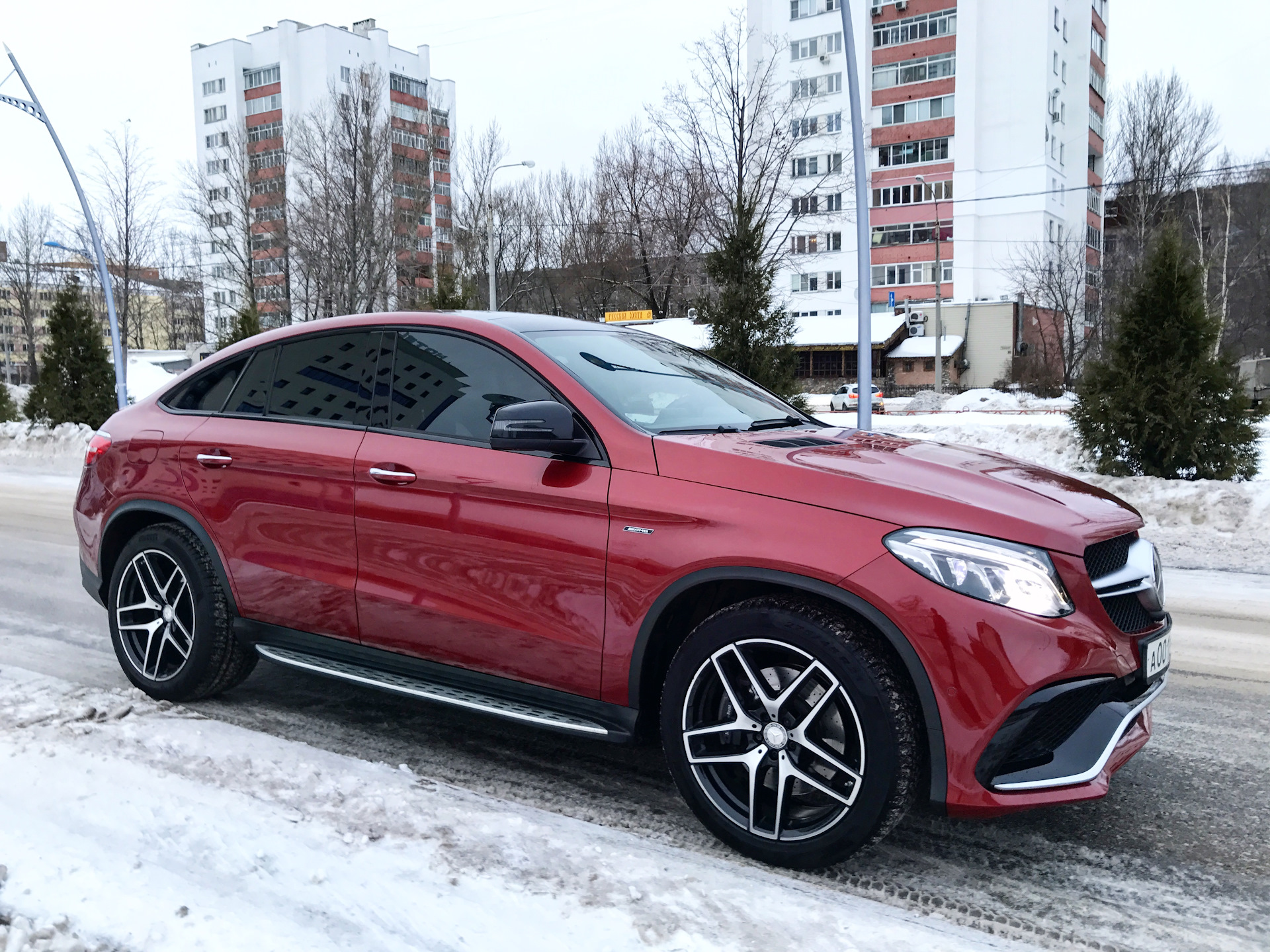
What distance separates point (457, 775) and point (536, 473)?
121cm

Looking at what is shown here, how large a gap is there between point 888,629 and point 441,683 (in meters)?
1.70

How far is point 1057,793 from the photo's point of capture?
2678mm

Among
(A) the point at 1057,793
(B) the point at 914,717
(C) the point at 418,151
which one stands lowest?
(A) the point at 1057,793

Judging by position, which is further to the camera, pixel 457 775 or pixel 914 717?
pixel 457 775

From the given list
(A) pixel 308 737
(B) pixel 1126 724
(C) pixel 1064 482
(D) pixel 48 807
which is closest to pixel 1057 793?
(B) pixel 1126 724

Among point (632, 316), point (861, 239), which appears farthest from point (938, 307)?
point (861, 239)

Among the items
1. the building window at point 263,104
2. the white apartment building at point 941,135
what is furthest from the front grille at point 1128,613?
the building window at point 263,104

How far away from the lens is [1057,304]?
49188 millimetres

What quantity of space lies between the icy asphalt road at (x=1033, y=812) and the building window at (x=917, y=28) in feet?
210

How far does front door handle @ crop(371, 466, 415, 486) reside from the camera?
363 centimetres

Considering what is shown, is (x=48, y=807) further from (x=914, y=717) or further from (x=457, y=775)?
(x=914, y=717)

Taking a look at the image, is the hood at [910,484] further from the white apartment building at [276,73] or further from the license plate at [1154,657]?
the white apartment building at [276,73]

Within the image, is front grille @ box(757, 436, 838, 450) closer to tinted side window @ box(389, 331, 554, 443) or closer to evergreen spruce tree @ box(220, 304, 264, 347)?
tinted side window @ box(389, 331, 554, 443)

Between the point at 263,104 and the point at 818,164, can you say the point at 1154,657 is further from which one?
the point at 263,104
